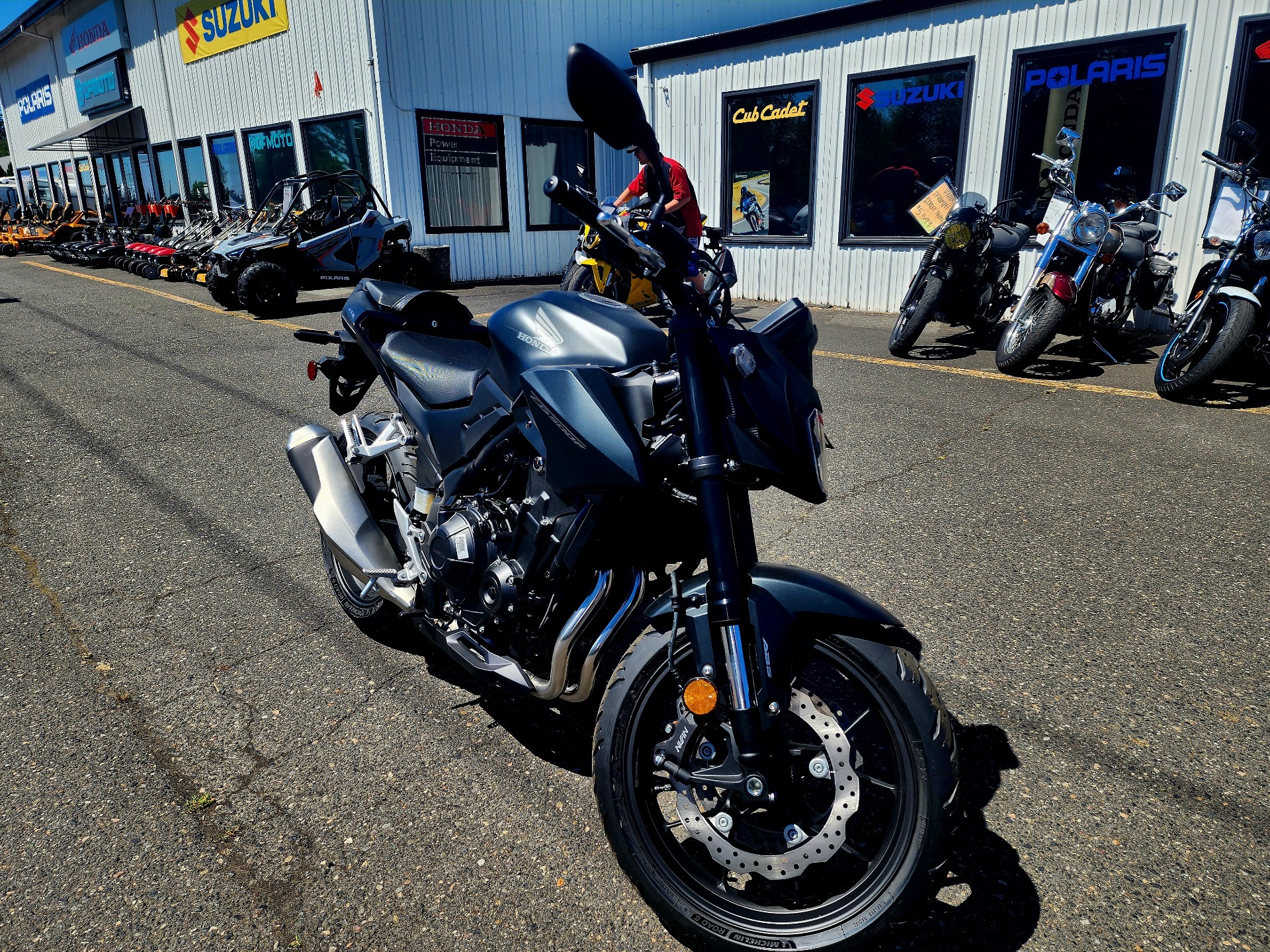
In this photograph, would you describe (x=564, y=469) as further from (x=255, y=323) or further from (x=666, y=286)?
(x=255, y=323)

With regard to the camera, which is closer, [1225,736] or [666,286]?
[666,286]

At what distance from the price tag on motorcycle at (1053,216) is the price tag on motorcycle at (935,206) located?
289 centimetres

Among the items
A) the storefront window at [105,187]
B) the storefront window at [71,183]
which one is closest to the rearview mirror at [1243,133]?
the storefront window at [105,187]

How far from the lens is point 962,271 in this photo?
787cm

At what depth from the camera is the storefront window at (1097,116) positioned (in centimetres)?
855

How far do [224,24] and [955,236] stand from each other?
700 inches

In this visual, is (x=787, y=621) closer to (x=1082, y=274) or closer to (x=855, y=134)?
(x=1082, y=274)

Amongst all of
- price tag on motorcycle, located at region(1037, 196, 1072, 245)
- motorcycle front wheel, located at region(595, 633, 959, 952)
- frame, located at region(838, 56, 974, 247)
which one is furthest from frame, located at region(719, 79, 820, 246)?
motorcycle front wheel, located at region(595, 633, 959, 952)

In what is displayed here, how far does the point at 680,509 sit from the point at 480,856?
3.32 feet

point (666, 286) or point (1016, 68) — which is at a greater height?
point (1016, 68)

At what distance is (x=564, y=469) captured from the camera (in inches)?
78.9

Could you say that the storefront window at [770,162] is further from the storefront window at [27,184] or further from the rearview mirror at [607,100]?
the storefront window at [27,184]

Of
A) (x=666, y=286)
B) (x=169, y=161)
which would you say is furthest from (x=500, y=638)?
(x=169, y=161)

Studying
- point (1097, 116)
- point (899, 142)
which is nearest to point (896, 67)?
point (899, 142)
